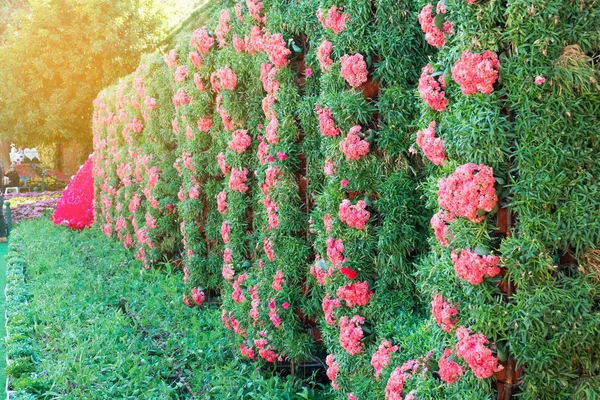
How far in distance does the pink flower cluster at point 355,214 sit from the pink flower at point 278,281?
1237mm

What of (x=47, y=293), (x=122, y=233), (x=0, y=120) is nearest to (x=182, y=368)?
(x=47, y=293)

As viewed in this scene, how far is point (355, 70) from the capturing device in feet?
12.6

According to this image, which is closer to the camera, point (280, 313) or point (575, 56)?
point (575, 56)

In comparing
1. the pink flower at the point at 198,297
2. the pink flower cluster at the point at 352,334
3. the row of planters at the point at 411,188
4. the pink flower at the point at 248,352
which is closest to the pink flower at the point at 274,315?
the row of planters at the point at 411,188

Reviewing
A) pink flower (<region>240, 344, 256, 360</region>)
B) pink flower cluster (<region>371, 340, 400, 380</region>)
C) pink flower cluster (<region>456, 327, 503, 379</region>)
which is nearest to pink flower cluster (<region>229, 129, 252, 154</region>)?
pink flower (<region>240, 344, 256, 360</region>)

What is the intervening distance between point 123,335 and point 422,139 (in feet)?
14.3

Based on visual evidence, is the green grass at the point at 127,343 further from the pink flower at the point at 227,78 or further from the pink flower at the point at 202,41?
the pink flower at the point at 202,41

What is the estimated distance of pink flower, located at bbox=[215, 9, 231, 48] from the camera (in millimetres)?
6211

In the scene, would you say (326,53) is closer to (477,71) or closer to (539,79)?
(477,71)

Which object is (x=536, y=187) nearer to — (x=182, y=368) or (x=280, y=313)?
(x=280, y=313)

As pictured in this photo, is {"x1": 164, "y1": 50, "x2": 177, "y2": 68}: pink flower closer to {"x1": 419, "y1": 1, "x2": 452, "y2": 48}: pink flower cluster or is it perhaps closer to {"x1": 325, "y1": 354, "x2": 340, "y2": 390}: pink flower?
{"x1": 325, "y1": 354, "x2": 340, "y2": 390}: pink flower

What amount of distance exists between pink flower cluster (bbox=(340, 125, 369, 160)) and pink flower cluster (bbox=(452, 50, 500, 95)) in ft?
3.48

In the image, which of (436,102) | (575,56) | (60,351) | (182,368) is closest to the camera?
(575,56)

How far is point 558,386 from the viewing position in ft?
9.03
